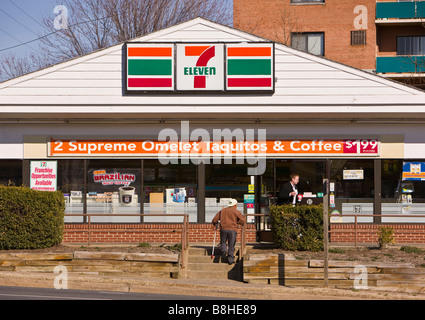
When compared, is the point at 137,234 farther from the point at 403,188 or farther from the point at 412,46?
the point at 412,46

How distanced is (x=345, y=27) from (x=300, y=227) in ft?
68.5

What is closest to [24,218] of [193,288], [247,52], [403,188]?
[193,288]

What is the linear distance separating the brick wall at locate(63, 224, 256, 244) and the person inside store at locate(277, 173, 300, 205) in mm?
1360

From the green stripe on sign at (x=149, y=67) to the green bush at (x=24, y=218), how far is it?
452 cm

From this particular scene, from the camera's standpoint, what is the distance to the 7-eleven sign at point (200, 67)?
59.8ft

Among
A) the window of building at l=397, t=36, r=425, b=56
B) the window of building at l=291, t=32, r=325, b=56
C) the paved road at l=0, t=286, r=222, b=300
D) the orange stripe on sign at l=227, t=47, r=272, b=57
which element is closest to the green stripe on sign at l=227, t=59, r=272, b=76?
the orange stripe on sign at l=227, t=47, r=272, b=57

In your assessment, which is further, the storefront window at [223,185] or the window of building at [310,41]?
the window of building at [310,41]

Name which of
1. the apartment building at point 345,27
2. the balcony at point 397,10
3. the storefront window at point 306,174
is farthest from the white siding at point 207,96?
the balcony at point 397,10

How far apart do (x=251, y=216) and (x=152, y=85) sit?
4.70m

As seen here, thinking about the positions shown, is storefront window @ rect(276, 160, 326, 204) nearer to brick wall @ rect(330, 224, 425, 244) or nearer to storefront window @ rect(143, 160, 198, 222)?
brick wall @ rect(330, 224, 425, 244)

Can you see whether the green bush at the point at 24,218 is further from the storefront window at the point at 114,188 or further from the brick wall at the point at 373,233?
the brick wall at the point at 373,233

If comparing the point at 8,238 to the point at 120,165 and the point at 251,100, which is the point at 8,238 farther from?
the point at 251,100

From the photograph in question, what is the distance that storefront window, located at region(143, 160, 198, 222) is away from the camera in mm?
19188

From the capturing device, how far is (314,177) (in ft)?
62.8
